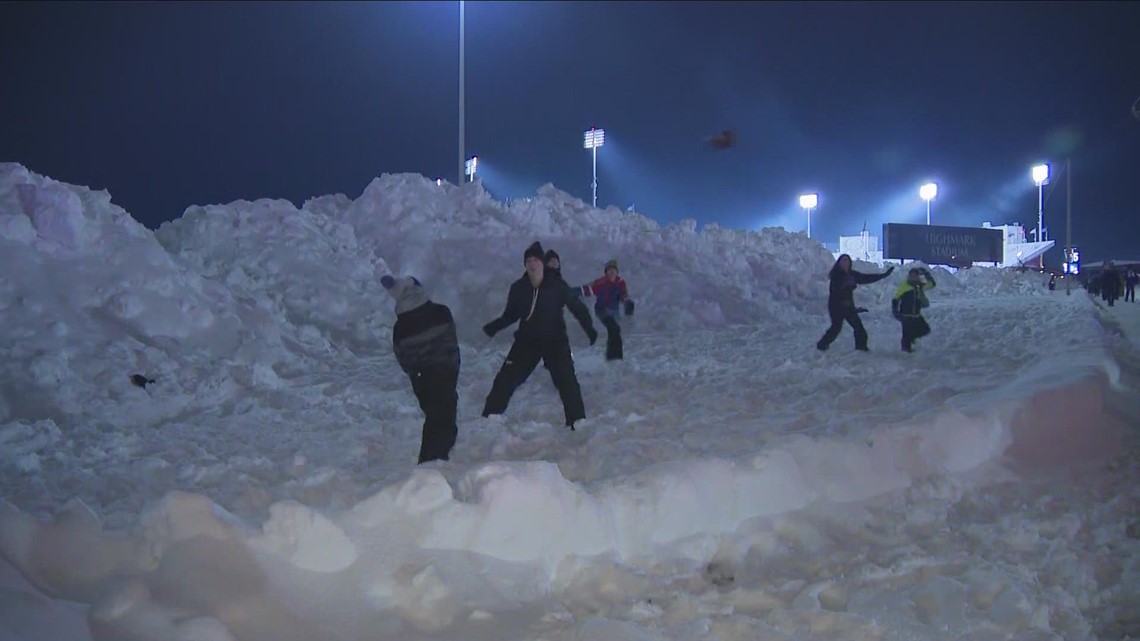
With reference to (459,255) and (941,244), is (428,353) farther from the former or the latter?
(941,244)

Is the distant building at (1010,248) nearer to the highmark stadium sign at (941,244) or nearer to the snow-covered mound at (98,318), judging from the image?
the highmark stadium sign at (941,244)

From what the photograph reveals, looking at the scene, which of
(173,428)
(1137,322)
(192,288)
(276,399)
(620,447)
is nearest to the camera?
(620,447)

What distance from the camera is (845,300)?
436 inches

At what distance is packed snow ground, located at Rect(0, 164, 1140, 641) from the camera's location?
3357 millimetres

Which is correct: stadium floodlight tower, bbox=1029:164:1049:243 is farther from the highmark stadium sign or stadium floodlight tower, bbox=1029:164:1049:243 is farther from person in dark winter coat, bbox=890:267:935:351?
person in dark winter coat, bbox=890:267:935:351

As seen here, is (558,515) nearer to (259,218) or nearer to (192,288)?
(192,288)

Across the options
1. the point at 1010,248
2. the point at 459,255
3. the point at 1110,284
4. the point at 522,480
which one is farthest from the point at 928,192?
the point at 522,480

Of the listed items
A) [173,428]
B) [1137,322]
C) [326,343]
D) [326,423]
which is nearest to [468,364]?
[326,343]

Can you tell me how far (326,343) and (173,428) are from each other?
4787mm

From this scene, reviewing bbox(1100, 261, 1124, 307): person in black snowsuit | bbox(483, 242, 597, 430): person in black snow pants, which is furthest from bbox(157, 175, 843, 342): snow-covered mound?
bbox(1100, 261, 1124, 307): person in black snowsuit

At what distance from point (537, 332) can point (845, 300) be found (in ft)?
19.6

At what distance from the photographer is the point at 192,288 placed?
A: 10773 millimetres

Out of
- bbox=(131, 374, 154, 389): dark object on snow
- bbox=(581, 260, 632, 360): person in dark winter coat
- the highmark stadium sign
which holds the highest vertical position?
the highmark stadium sign

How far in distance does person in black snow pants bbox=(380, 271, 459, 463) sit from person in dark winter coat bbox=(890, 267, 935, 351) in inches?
295
